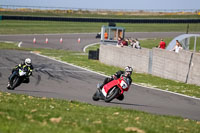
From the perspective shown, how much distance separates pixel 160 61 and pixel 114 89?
1010 centimetres

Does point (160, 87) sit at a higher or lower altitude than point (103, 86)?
lower

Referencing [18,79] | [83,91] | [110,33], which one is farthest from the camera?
[110,33]

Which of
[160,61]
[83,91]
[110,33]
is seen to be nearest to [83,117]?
[83,91]

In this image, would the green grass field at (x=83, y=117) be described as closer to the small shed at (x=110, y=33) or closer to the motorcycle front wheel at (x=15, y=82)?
the motorcycle front wheel at (x=15, y=82)

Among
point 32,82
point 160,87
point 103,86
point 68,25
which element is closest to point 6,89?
point 32,82

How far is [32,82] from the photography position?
19.5 metres

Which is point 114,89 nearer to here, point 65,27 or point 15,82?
point 15,82

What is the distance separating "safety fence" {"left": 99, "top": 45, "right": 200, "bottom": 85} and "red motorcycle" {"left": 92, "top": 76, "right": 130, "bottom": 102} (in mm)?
7486

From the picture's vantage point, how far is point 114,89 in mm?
13602

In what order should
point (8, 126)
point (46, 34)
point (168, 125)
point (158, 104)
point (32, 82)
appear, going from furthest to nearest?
point (46, 34)
point (32, 82)
point (158, 104)
point (168, 125)
point (8, 126)

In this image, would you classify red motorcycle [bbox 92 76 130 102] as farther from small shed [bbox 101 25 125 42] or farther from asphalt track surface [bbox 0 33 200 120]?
small shed [bbox 101 25 125 42]

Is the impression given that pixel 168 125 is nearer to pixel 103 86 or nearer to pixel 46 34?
pixel 103 86

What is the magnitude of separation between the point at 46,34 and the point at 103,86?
140 feet

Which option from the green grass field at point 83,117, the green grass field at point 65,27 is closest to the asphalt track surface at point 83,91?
the green grass field at point 83,117
